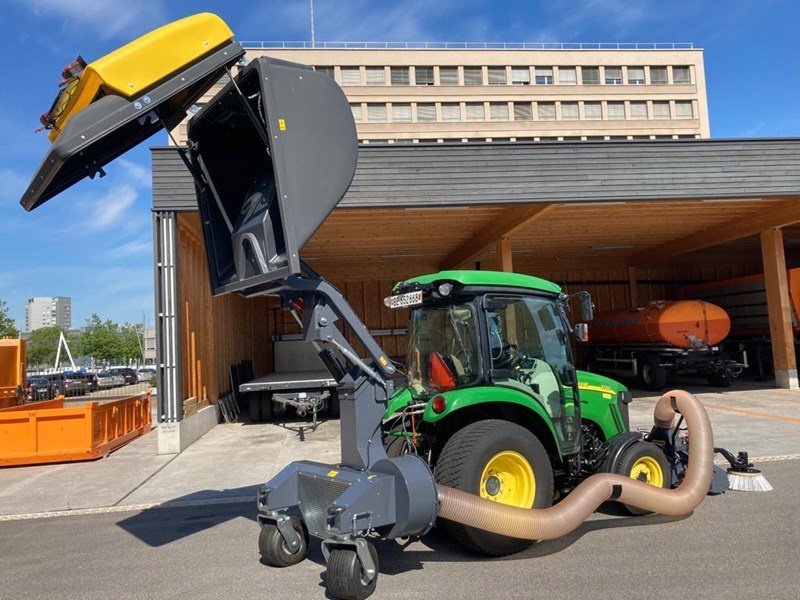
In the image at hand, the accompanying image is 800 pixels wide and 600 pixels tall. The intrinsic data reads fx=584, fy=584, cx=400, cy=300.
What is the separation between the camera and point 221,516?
603 cm

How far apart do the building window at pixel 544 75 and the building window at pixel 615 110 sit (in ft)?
20.9

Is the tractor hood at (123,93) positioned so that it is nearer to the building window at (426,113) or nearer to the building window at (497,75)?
the building window at (426,113)

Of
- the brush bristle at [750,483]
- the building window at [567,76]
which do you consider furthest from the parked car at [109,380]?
the building window at [567,76]

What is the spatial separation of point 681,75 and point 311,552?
222 feet

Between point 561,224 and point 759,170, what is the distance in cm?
431

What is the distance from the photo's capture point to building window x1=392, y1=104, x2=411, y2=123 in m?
55.2

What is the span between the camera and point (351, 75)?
178 feet

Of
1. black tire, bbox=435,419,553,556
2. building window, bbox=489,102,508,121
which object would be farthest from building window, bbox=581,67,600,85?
black tire, bbox=435,419,553,556

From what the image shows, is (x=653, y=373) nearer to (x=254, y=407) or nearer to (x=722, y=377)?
(x=722, y=377)

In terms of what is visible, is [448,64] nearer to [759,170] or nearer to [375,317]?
[375,317]

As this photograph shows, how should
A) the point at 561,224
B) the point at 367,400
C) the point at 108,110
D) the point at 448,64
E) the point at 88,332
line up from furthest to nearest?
the point at 88,332 < the point at 448,64 < the point at 561,224 < the point at 367,400 < the point at 108,110

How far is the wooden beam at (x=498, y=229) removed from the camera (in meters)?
12.0

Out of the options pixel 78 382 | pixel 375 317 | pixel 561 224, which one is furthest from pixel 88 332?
pixel 561 224

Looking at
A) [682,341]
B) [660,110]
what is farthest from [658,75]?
[682,341]
